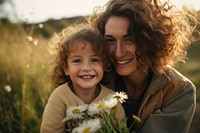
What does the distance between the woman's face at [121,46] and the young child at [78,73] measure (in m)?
0.10

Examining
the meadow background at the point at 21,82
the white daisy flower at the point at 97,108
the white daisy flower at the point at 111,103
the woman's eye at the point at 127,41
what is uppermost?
the woman's eye at the point at 127,41

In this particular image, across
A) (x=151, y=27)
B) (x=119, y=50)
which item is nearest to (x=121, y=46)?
(x=119, y=50)

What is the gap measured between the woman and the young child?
17 cm

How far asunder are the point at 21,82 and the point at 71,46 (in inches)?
77.3

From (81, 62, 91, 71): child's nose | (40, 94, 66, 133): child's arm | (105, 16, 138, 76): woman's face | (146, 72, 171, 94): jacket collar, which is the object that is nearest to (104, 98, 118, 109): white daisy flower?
(81, 62, 91, 71): child's nose

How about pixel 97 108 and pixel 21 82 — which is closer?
pixel 97 108

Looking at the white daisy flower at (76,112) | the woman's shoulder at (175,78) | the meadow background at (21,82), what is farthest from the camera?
the meadow background at (21,82)

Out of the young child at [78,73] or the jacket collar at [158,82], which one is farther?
the jacket collar at [158,82]

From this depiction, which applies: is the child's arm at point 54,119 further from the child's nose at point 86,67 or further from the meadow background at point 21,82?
the meadow background at point 21,82

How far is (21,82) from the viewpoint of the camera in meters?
5.26

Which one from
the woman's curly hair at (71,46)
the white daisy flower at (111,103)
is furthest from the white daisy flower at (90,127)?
the woman's curly hair at (71,46)

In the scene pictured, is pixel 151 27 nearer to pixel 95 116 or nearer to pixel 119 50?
pixel 119 50

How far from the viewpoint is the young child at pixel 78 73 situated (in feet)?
11.0

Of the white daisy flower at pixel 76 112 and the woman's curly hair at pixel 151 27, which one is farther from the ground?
the woman's curly hair at pixel 151 27
